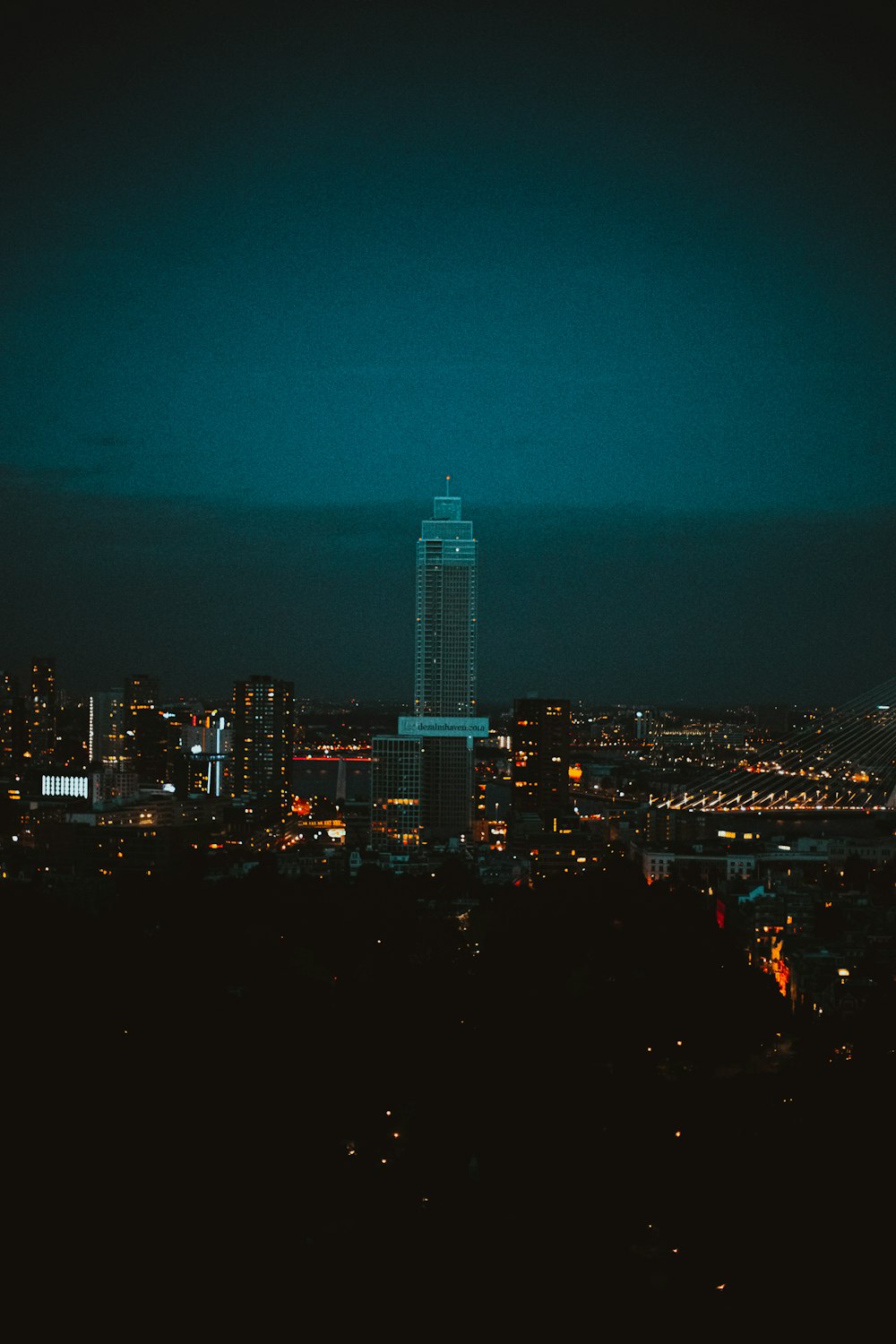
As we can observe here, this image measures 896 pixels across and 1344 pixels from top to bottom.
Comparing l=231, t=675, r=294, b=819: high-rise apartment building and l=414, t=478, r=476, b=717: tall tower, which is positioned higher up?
l=414, t=478, r=476, b=717: tall tower

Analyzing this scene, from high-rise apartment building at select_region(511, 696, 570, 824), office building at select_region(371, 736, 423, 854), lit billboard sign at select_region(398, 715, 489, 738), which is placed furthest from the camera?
lit billboard sign at select_region(398, 715, 489, 738)

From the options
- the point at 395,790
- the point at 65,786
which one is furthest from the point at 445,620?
the point at 65,786

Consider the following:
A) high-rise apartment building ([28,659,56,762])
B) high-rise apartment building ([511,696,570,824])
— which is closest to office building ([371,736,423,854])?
high-rise apartment building ([511,696,570,824])

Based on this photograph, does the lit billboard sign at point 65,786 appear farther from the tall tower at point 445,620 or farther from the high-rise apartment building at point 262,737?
the tall tower at point 445,620

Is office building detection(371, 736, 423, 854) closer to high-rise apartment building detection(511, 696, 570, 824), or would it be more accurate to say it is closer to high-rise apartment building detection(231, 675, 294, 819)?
high-rise apartment building detection(511, 696, 570, 824)

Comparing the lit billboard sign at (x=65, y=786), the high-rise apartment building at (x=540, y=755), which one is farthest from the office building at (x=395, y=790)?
the lit billboard sign at (x=65, y=786)

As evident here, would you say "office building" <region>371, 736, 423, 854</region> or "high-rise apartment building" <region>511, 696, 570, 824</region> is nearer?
"office building" <region>371, 736, 423, 854</region>
